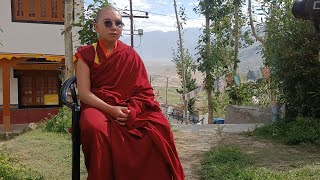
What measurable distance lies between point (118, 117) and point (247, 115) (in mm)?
9629

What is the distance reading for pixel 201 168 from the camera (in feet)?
17.1

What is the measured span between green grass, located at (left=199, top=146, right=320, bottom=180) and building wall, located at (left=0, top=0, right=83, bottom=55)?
26.4ft

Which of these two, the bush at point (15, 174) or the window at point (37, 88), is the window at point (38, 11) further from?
the bush at point (15, 174)

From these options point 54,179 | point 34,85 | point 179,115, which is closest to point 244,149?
point 54,179

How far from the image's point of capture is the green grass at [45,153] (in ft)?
16.8

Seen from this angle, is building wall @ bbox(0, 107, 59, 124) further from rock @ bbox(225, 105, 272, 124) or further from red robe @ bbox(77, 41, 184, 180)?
red robe @ bbox(77, 41, 184, 180)

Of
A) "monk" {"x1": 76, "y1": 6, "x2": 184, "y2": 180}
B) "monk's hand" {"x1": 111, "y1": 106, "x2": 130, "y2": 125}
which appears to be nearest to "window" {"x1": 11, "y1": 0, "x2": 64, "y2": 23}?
"monk" {"x1": 76, "y1": 6, "x2": 184, "y2": 180}

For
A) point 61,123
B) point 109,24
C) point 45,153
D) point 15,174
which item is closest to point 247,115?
point 61,123

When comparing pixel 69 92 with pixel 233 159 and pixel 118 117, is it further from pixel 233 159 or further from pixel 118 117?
pixel 233 159

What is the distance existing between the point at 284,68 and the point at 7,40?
866 cm

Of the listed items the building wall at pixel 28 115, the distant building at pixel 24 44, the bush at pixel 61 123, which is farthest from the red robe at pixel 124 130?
the building wall at pixel 28 115

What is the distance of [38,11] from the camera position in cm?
1317

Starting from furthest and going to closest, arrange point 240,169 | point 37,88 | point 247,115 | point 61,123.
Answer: point 37,88
point 247,115
point 61,123
point 240,169

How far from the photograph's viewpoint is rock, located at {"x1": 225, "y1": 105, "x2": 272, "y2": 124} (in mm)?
11234
